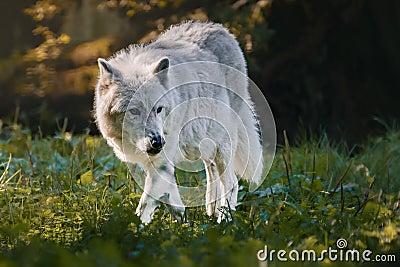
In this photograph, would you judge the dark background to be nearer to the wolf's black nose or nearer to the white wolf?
the white wolf

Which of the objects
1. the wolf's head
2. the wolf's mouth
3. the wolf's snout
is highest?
the wolf's head

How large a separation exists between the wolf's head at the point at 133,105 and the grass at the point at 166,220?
1.25 ft

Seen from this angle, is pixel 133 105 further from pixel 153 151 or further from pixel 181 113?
pixel 181 113

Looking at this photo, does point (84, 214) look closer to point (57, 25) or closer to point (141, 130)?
point (141, 130)

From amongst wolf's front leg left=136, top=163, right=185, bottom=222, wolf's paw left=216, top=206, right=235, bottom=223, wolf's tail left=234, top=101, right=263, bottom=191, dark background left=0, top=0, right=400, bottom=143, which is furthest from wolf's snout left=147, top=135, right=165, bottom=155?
dark background left=0, top=0, right=400, bottom=143

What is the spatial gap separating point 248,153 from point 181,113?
1122 mm

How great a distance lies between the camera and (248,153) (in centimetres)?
574

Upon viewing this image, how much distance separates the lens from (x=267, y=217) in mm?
4336

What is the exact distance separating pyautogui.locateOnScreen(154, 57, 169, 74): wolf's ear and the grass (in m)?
0.87

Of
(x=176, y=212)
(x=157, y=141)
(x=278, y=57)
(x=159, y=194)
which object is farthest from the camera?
(x=278, y=57)

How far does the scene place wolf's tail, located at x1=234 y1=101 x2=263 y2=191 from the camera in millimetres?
5699

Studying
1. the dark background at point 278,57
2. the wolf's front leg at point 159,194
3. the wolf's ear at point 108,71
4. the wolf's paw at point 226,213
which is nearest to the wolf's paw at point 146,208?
the wolf's front leg at point 159,194

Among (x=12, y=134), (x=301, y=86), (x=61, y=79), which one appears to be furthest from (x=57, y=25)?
(x=301, y=86)

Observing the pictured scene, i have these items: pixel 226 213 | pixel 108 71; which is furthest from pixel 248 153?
pixel 108 71
